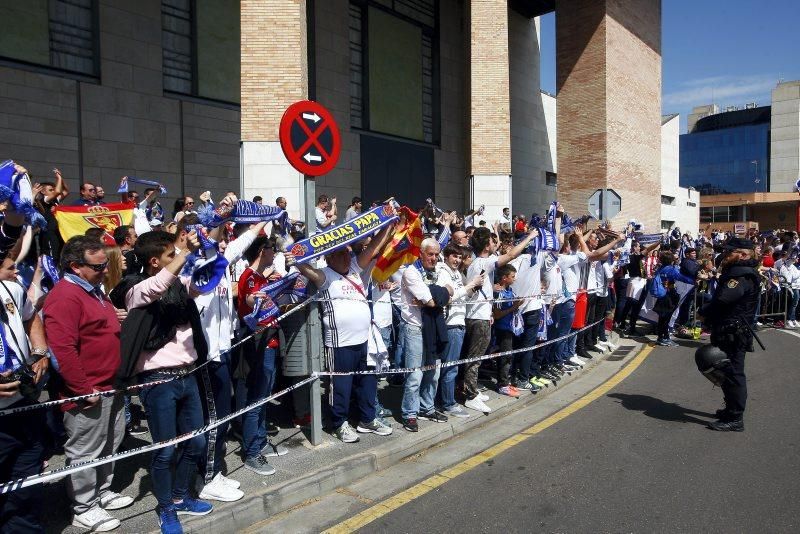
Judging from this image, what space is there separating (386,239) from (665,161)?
4527 cm

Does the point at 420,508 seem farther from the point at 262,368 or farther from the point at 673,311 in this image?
the point at 673,311

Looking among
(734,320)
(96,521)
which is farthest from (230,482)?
→ (734,320)

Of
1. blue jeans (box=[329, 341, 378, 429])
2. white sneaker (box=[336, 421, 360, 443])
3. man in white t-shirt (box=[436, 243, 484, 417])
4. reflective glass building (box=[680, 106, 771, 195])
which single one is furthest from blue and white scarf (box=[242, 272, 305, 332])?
reflective glass building (box=[680, 106, 771, 195])

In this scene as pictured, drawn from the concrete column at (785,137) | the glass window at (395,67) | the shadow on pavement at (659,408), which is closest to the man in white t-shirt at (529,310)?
the shadow on pavement at (659,408)

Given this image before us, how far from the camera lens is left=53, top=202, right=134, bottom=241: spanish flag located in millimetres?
Answer: 7318

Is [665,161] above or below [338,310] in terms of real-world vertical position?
above

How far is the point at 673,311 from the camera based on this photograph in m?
12.0

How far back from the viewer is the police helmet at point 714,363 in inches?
258

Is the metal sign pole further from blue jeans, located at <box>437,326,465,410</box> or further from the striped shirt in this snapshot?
blue jeans, located at <box>437,326,465,410</box>

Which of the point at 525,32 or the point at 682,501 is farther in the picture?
the point at 525,32

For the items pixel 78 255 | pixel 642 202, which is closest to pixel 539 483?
pixel 78 255

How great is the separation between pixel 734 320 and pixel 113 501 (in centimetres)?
636

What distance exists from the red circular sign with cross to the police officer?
4.65 meters

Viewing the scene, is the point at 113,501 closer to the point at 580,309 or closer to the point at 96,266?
the point at 96,266
